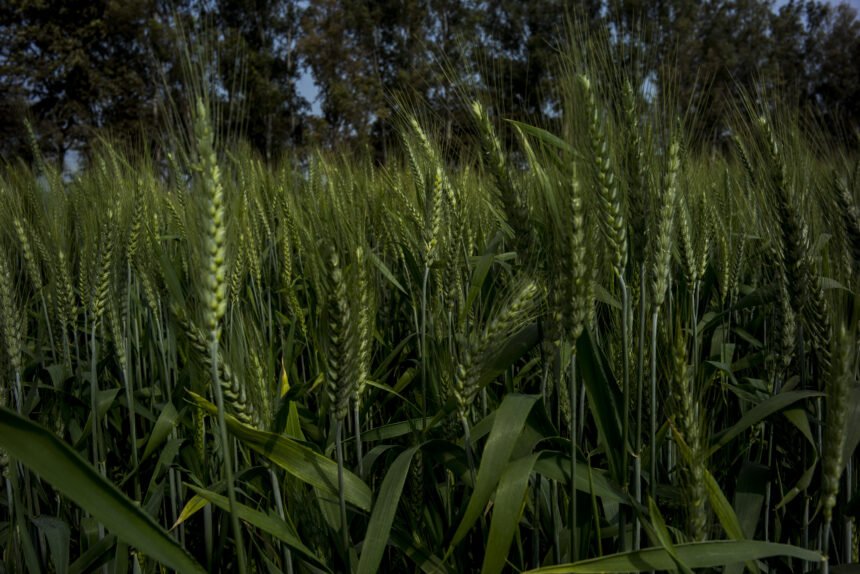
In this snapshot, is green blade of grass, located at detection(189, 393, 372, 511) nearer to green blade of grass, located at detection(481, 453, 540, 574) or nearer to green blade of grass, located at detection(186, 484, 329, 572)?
green blade of grass, located at detection(186, 484, 329, 572)

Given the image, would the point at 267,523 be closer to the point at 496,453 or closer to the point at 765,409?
the point at 496,453

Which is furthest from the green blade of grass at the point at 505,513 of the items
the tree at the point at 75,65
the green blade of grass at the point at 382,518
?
the tree at the point at 75,65

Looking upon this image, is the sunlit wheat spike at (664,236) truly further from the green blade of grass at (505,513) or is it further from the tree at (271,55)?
the tree at (271,55)

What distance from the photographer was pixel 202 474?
1.70 m

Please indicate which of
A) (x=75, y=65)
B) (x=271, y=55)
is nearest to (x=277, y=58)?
(x=271, y=55)

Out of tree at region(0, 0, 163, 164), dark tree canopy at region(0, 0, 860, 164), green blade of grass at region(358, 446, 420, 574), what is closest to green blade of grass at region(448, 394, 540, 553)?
green blade of grass at region(358, 446, 420, 574)

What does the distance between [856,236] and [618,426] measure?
0.72 m

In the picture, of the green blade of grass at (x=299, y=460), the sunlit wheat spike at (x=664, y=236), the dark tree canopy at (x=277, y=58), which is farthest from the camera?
the dark tree canopy at (x=277, y=58)

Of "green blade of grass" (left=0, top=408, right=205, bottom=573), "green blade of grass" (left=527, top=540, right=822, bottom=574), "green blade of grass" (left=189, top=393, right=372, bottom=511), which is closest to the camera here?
"green blade of grass" (left=0, top=408, right=205, bottom=573)

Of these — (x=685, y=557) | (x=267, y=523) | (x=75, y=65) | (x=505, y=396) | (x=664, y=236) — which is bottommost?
(x=685, y=557)

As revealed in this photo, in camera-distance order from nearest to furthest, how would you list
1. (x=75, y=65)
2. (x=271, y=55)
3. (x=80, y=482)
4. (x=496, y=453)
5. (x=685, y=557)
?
(x=80, y=482)
(x=685, y=557)
(x=496, y=453)
(x=75, y=65)
(x=271, y=55)

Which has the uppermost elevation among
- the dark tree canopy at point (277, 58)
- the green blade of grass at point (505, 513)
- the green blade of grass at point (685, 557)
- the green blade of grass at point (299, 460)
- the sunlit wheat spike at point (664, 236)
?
the dark tree canopy at point (277, 58)

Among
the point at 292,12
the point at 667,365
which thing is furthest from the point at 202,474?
the point at 292,12

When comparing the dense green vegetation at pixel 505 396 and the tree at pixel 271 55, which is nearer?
the dense green vegetation at pixel 505 396
